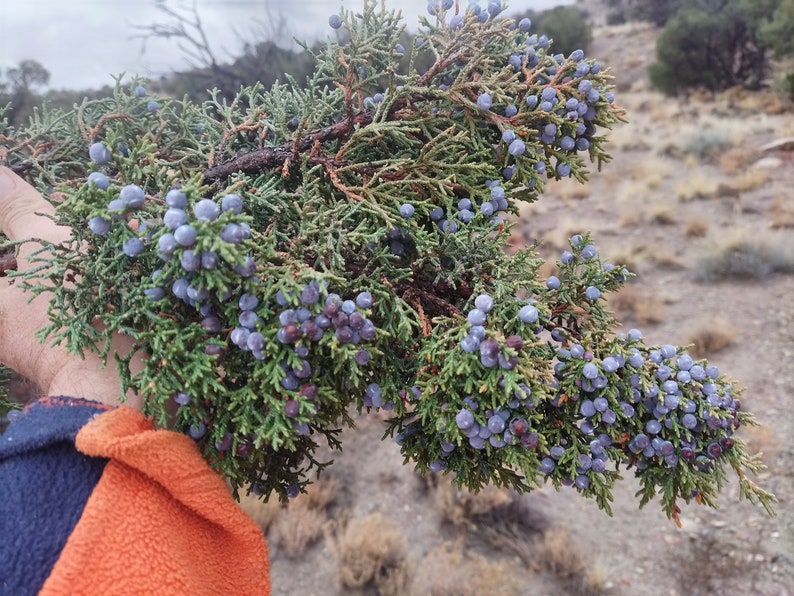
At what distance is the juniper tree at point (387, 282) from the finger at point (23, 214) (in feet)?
0.18

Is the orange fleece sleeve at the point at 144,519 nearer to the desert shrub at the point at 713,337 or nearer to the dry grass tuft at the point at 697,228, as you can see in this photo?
the desert shrub at the point at 713,337

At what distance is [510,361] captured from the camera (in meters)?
1.08

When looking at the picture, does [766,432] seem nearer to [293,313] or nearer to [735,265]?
[735,265]

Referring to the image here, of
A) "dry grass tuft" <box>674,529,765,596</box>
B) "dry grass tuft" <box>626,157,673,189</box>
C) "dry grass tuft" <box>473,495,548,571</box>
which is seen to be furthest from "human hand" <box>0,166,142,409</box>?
"dry grass tuft" <box>626,157,673,189</box>

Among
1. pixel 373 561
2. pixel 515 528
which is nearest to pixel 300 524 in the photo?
pixel 373 561

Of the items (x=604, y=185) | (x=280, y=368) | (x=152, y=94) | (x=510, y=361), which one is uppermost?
(x=152, y=94)

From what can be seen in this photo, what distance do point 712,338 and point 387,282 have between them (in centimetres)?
648

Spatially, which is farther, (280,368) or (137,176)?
(137,176)

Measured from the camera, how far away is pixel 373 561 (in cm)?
444

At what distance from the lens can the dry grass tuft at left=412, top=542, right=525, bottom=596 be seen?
419 cm

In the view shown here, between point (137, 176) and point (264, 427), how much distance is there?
578mm

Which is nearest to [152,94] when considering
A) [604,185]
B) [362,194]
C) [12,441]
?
[362,194]

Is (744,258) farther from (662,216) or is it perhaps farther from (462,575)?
(462,575)

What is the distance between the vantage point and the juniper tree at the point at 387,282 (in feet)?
3.60
